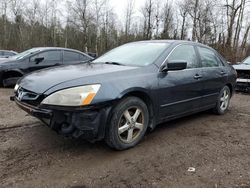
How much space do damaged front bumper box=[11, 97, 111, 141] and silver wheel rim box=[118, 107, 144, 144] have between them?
370 mm

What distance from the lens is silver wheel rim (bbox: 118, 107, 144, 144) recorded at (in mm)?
3355

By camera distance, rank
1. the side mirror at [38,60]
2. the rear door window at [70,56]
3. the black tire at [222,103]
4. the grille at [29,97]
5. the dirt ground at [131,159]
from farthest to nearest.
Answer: the rear door window at [70,56] → the side mirror at [38,60] → the black tire at [222,103] → the grille at [29,97] → the dirt ground at [131,159]

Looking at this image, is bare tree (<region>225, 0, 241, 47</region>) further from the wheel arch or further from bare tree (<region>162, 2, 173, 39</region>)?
the wheel arch

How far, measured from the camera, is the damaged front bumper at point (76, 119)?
2900 mm

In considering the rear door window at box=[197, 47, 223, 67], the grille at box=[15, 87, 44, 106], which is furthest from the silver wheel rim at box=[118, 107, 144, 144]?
the rear door window at box=[197, 47, 223, 67]

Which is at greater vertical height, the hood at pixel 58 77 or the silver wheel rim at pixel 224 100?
the hood at pixel 58 77

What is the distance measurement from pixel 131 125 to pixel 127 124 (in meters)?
0.08

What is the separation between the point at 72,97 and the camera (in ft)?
9.45

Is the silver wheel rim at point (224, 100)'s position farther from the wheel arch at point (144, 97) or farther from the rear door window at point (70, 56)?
the rear door window at point (70, 56)

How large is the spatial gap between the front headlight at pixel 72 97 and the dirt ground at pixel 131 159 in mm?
763

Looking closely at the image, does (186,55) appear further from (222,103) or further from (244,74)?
(244,74)

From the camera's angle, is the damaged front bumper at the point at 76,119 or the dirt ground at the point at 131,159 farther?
the damaged front bumper at the point at 76,119

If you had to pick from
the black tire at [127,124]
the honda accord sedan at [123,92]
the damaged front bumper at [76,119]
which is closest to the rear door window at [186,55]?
the honda accord sedan at [123,92]

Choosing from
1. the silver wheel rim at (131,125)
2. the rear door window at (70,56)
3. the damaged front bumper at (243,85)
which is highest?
the rear door window at (70,56)
